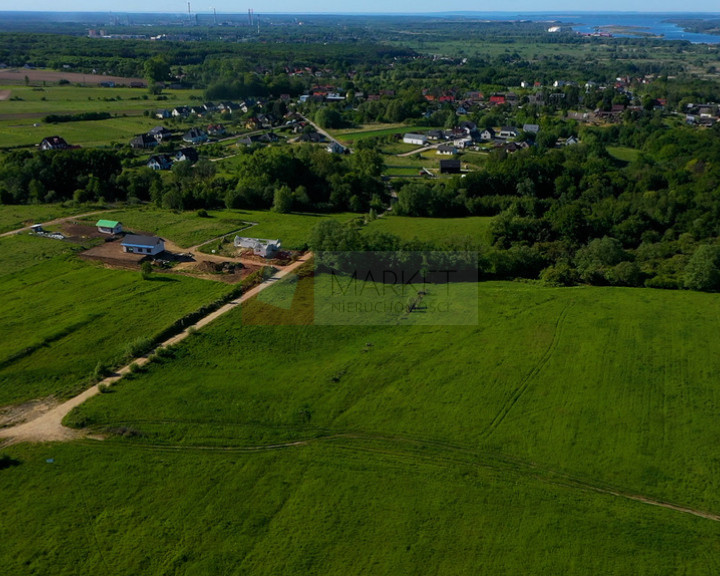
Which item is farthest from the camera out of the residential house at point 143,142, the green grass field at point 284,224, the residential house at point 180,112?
the residential house at point 180,112

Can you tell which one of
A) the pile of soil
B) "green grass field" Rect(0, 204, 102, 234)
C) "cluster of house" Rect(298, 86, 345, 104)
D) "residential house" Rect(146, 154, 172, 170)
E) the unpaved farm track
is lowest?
the pile of soil

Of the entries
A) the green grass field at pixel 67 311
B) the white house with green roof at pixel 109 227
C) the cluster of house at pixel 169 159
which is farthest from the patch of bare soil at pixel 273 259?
the cluster of house at pixel 169 159

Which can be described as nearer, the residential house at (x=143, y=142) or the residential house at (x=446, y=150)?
the residential house at (x=143, y=142)

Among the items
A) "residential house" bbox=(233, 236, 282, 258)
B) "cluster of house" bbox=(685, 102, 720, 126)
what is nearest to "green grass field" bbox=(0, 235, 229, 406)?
"residential house" bbox=(233, 236, 282, 258)

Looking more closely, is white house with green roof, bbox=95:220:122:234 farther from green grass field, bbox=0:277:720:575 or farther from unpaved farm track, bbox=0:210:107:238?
green grass field, bbox=0:277:720:575

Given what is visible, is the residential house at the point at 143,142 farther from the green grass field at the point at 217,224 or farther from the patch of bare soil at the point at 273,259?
the patch of bare soil at the point at 273,259

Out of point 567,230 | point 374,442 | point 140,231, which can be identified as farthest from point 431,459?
point 140,231
